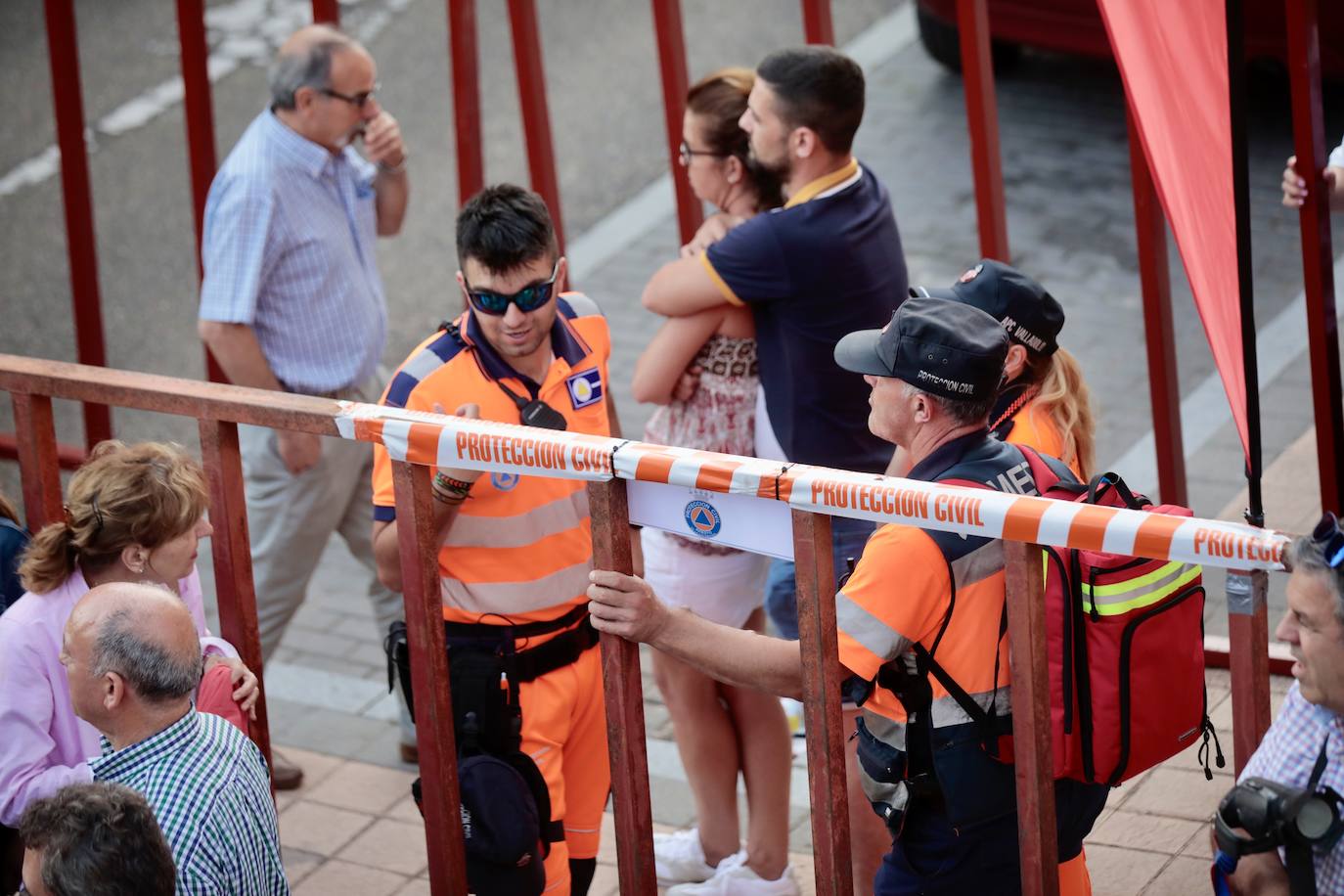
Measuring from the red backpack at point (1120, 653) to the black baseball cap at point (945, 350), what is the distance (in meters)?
0.18

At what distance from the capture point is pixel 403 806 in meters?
5.12

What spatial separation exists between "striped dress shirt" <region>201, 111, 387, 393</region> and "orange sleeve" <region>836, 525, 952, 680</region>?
2.50 metres

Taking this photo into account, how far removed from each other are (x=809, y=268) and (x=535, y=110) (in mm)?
1872

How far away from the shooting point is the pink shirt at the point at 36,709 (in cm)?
355

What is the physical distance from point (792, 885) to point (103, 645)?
A: 6.62 feet

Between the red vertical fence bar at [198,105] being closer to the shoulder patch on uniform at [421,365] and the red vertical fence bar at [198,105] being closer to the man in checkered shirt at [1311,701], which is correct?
the shoulder patch on uniform at [421,365]

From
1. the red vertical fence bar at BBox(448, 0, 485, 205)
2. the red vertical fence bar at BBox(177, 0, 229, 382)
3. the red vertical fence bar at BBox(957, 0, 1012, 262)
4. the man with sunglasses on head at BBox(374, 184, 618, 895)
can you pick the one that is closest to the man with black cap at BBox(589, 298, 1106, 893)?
the man with sunglasses on head at BBox(374, 184, 618, 895)

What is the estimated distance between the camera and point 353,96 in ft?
17.4

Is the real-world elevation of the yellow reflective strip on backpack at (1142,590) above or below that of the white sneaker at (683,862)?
above

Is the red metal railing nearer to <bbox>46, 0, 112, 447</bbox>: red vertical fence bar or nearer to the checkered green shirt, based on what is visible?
the checkered green shirt

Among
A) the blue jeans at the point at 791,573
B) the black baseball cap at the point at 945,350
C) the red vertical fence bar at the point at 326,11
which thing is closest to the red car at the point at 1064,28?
the red vertical fence bar at the point at 326,11

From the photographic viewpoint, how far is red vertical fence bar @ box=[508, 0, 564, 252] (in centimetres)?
570

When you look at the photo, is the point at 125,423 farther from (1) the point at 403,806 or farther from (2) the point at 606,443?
(2) the point at 606,443

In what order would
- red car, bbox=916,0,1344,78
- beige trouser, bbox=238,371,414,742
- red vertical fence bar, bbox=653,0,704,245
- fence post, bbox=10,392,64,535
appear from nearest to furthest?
1. fence post, bbox=10,392,64,535
2. beige trouser, bbox=238,371,414,742
3. red vertical fence bar, bbox=653,0,704,245
4. red car, bbox=916,0,1344,78
